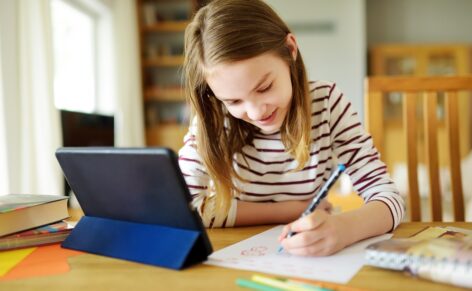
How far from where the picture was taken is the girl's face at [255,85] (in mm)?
741

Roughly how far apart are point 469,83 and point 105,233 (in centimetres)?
104

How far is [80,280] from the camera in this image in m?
0.55

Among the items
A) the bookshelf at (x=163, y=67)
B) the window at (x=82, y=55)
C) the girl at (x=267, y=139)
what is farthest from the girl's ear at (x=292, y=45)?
the bookshelf at (x=163, y=67)

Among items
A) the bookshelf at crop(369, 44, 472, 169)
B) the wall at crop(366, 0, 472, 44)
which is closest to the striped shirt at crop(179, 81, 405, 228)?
the bookshelf at crop(369, 44, 472, 169)

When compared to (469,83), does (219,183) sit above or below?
below

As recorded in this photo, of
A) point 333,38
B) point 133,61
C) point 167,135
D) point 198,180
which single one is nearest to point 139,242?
point 198,180

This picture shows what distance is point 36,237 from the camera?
0.73 metres

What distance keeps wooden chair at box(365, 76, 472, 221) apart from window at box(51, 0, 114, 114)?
2.12 meters

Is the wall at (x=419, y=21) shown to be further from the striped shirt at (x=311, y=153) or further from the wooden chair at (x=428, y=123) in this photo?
the striped shirt at (x=311, y=153)

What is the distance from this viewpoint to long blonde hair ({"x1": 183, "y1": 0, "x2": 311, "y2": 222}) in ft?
2.50

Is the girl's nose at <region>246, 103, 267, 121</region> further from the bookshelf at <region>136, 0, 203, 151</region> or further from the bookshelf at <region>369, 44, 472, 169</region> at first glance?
the bookshelf at <region>369, 44, 472, 169</region>

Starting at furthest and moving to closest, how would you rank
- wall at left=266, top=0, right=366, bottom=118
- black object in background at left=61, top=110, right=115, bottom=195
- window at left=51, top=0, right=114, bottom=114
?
wall at left=266, top=0, right=366, bottom=118 < window at left=51, top=0, right=114, bottom=114 < black object in background at left=61, top=110, right=115, bottom=195

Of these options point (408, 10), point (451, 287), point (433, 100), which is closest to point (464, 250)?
point (451, 287)

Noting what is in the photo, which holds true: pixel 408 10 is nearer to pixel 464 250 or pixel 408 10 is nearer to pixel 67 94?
pixel 67 94
